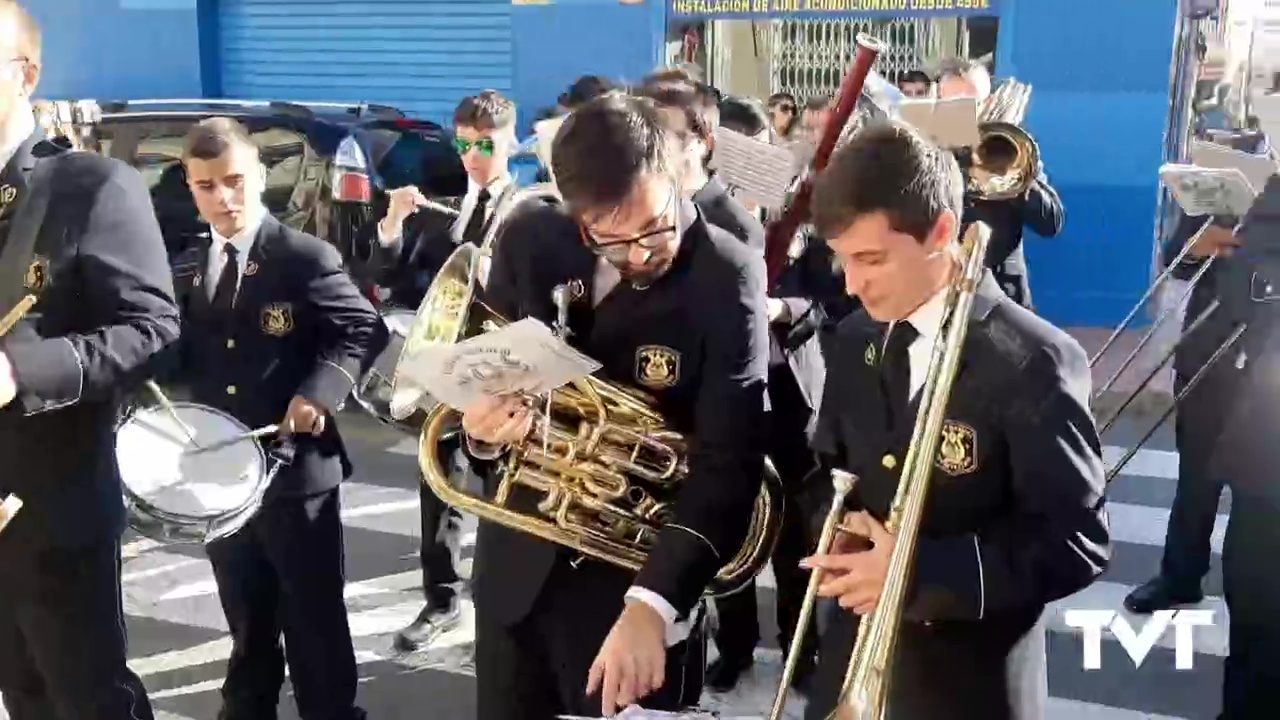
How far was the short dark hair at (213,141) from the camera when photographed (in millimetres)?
3932

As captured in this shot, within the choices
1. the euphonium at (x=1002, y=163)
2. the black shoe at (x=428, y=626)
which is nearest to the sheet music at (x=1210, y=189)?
the euphonium at (x=1002, y=163)

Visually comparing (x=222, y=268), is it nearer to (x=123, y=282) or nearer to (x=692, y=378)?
(x=123, y=282)

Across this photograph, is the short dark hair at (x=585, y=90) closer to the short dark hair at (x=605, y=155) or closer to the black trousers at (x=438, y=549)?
the black trousers at (x=438, y=549)

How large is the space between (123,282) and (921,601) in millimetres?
1834

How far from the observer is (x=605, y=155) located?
7.65ft

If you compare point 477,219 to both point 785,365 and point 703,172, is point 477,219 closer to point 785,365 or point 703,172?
point 703,172

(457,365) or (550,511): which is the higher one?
(457,365)

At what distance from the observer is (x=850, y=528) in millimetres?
2230

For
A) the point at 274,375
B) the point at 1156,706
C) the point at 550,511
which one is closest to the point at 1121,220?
the point at 1156,706

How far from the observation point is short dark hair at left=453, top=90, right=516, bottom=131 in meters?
5.61

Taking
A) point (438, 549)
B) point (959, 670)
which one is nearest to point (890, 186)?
point (959, 670)

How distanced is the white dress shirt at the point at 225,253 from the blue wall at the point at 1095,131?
25.2 ft

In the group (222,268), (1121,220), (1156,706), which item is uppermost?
(222,268)

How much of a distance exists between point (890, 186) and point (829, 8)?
9.11 metres
